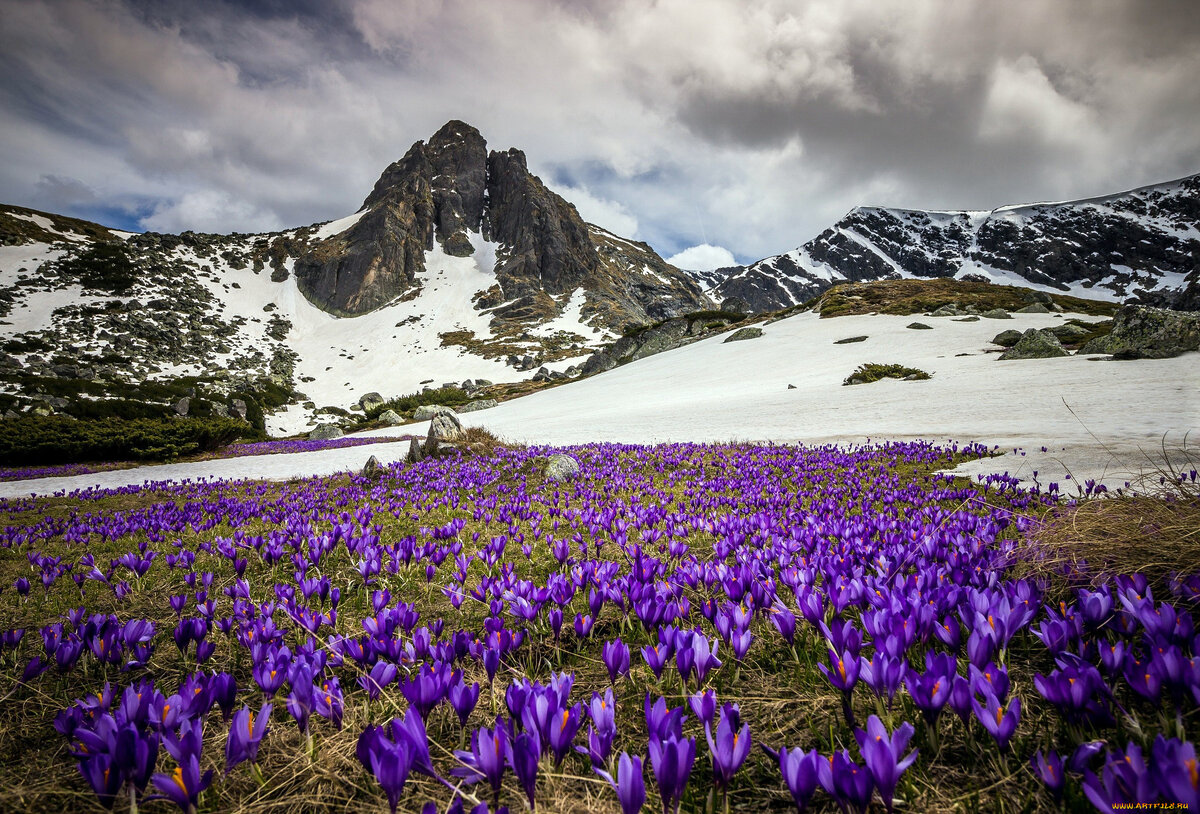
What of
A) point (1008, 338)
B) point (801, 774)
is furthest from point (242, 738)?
point (1008, 338)

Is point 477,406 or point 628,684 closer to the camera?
point 628,684

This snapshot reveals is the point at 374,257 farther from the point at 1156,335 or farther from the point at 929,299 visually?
the point at 1156,335

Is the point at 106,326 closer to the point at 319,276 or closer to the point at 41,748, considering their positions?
the point at 319,276

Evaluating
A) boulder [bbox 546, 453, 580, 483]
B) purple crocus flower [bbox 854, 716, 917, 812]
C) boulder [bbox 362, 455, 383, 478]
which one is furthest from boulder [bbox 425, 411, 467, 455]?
purple crocus flower [bbox 854, 716, 917, 812]

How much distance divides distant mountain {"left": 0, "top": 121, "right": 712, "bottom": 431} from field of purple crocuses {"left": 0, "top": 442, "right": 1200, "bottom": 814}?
4055 cm

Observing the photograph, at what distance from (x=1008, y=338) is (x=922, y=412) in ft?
79.8

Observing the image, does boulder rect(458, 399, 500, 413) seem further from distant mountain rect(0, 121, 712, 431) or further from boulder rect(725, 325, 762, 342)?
boulder rect(725, 325, 762, 342)

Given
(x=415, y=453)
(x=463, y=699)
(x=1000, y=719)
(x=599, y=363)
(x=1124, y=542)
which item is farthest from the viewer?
(x=599, y=363)

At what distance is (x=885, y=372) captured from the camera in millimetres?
26047

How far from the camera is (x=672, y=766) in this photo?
1.24 metres

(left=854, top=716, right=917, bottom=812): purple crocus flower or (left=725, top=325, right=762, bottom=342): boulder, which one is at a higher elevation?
(left=725, top=325, right=762, bottom=342): boulder

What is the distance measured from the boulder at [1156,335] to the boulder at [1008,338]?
30.3 ft

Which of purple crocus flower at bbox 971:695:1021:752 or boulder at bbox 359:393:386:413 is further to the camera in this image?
boulder at bbox 359:393:386:413

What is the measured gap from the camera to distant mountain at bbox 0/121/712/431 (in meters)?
76.8
